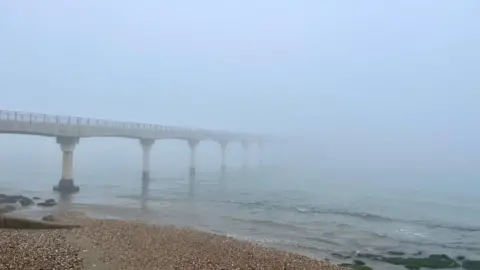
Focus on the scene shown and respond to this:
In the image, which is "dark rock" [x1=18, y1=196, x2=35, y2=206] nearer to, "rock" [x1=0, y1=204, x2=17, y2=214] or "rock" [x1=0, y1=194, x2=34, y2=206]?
"rock" [x1=0, y1=194, x2=34, y2=206]

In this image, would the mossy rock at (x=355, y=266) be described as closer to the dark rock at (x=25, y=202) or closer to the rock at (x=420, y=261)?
the rock at (x=420, y=261)

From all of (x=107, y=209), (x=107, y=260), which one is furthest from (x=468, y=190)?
(x=107, y=260)

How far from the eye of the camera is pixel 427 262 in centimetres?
1755

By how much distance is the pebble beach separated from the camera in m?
11.8

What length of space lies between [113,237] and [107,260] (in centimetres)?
435

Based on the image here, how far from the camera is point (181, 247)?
15695 millimetres

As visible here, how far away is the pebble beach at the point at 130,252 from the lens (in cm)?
1178

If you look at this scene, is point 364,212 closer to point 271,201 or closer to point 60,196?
point 271,201

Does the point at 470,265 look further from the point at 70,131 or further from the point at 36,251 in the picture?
the point at 70,131

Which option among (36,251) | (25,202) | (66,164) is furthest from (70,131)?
(36,251)

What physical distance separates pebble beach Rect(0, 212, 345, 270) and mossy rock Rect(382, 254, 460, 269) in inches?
161

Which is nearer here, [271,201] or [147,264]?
[147,264]

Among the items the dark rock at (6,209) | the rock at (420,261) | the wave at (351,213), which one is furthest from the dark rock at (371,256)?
the dark rock at (6,209)

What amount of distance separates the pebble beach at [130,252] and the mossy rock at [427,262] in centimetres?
409
